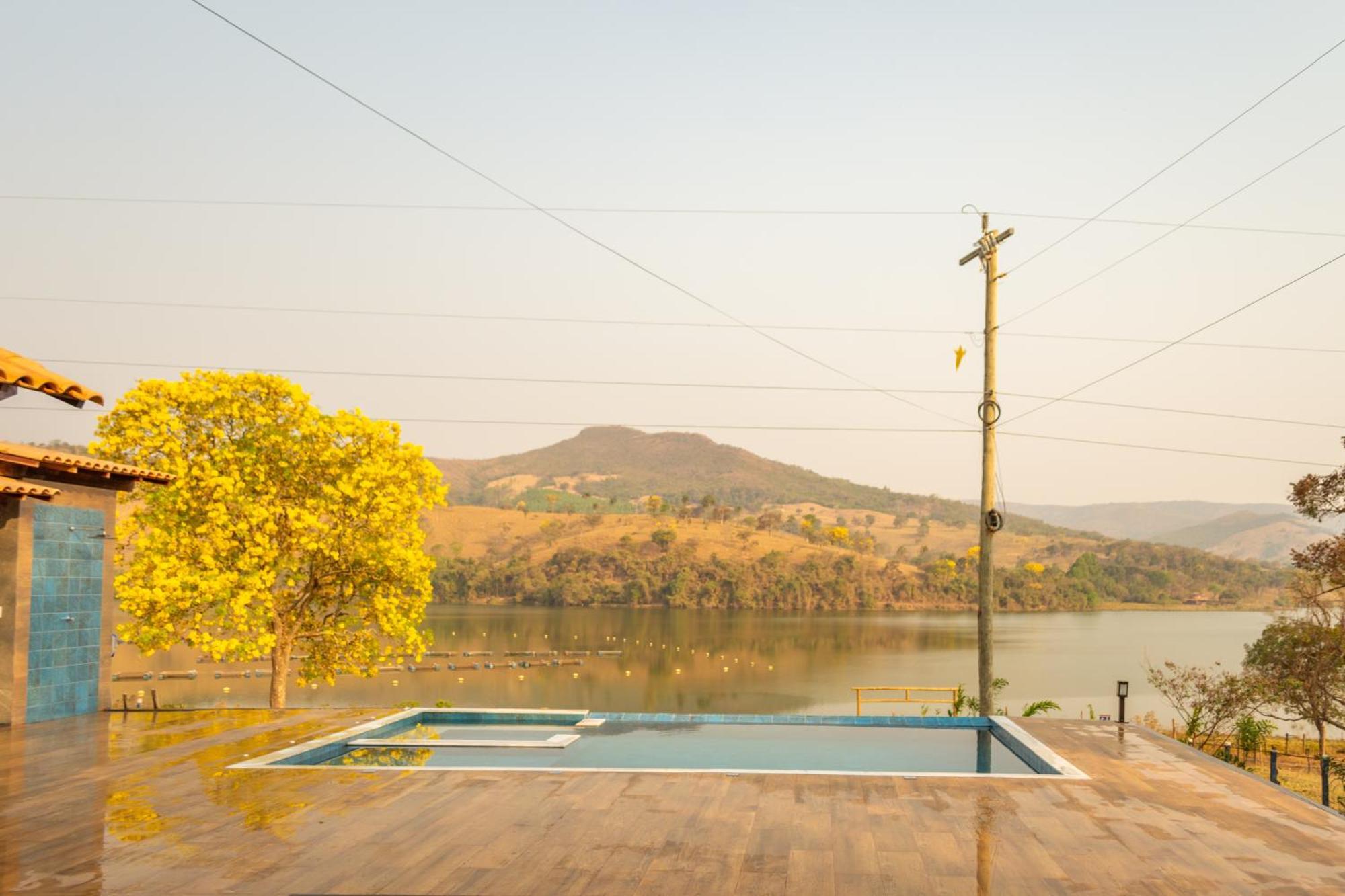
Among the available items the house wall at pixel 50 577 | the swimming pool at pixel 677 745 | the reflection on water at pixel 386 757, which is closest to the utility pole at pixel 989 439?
the swimming pool at pixel 677 745

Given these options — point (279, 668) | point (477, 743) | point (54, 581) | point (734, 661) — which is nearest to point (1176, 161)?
point (477, 743)

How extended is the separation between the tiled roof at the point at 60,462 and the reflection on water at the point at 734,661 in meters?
29.6

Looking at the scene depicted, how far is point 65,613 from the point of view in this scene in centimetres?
1205

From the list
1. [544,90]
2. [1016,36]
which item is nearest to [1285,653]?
[1016,36]

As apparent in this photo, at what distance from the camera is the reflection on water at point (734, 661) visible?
1975 inches

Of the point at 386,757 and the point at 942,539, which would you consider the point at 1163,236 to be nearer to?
the point at 386,757

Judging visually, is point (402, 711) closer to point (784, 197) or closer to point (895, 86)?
point (784, 197)

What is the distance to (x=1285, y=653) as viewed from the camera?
29578 mm

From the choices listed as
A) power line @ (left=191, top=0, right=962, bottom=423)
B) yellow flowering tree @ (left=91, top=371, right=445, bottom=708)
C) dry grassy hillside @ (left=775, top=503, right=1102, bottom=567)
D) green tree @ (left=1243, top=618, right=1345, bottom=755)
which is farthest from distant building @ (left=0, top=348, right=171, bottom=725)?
dry grassy hillside @ (left=775, top=503, right=1102, bottom=567)

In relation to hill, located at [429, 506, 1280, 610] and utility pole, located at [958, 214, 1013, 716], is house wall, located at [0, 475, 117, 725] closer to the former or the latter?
utility pole, located at [958, 214, 1013, 716]

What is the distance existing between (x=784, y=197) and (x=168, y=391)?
14.3m

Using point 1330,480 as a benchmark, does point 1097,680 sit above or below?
below

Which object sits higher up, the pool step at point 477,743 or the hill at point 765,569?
the pool step at point 477,743

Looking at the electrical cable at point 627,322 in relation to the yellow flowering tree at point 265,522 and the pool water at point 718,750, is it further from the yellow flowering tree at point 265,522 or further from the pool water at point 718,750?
the pool water at point 718,750
